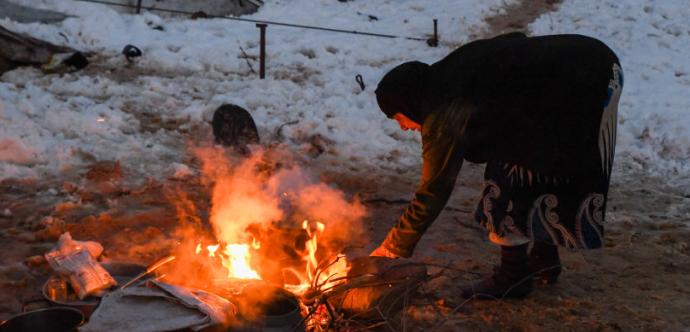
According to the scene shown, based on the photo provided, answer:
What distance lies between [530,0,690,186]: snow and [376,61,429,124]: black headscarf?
206 inches

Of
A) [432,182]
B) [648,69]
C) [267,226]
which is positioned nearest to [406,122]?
[432,182]

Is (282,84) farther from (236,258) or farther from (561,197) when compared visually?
(561,197)

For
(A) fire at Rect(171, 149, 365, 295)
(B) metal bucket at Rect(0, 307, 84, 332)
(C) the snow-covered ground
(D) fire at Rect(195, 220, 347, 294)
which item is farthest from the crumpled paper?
(C) the snow-covered ground

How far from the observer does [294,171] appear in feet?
23.6

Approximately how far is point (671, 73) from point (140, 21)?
9.96 m

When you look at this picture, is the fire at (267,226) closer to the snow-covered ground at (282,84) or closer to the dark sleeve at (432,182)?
the dark sleeve at (432,182)

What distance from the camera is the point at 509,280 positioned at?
437 centimetres

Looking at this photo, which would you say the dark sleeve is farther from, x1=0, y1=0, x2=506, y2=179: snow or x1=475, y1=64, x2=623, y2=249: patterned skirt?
x1=0, y1=0, x2=506, y2=179: snow

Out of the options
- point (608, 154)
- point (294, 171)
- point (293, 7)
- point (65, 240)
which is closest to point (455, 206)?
point (294, 171)

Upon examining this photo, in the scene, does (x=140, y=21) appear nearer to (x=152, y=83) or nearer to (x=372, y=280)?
(x=152, y=83)

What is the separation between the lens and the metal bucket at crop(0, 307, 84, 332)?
3.23m

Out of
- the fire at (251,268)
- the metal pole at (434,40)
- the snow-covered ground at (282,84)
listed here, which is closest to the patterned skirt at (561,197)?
the fire at (251,268)

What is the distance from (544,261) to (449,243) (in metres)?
1.10

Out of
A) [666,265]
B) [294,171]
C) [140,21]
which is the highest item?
[140,21]
